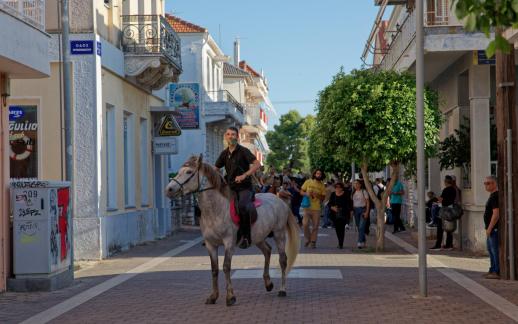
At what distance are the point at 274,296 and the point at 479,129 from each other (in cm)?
997

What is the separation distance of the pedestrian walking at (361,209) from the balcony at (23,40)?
956cm

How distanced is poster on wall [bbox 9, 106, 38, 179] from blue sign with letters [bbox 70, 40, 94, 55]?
1.60 metres

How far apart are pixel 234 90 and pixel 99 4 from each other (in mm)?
49287

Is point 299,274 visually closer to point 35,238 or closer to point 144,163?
point 35,238

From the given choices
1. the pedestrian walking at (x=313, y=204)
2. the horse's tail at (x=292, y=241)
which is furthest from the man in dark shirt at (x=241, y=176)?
the pedestrian walking at (x=313, y=204)

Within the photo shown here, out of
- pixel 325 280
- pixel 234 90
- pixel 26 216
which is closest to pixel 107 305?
pixel 26 216

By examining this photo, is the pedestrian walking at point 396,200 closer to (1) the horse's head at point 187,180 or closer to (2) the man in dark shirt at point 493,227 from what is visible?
(2) the man in dark shirt at point 493,227

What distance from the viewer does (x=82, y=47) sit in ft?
67.9

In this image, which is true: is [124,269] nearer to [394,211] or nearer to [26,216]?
[26,216]

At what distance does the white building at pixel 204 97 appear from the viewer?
150ft

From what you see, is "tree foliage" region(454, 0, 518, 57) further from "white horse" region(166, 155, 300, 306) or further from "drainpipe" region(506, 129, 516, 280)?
"drainpipe" region(506, 129, 516, 280)

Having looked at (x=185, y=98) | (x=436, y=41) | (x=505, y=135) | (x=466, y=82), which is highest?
(x=436, y=41)

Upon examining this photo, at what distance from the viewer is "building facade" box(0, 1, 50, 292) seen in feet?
44.9

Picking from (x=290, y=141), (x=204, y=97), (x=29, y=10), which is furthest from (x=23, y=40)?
(x=290, y=141)
